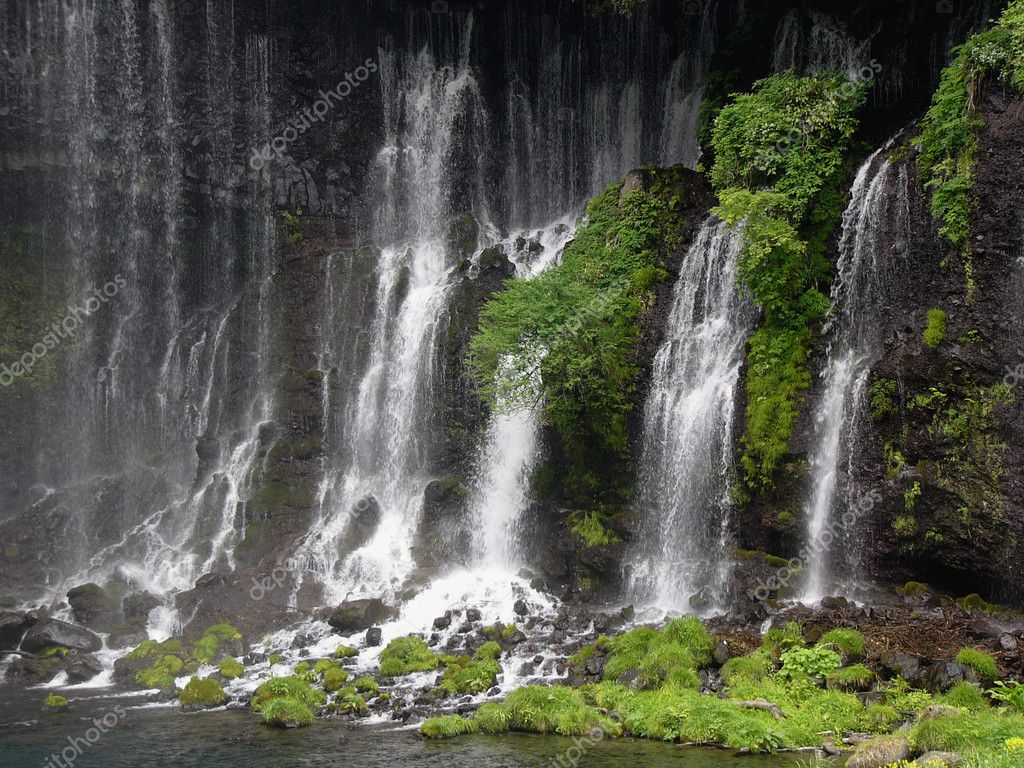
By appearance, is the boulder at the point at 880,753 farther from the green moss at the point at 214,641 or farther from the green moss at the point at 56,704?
the green moss at the point at 56,704

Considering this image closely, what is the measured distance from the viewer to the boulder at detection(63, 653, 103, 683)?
17.8 meters

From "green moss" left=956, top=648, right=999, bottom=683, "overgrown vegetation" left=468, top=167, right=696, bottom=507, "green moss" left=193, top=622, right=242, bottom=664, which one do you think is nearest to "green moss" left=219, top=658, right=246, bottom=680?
"green moss" left=193, top=622, right=242, bottom=664

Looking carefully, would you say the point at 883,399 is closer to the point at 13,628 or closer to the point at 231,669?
the point at 231,669

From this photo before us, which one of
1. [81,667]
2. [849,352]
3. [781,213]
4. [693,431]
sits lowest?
[81,667]

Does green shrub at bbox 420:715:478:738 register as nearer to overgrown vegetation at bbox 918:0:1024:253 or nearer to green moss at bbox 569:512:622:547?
green moss at bbox 569:512:622:547

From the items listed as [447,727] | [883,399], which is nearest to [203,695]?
[447,727]

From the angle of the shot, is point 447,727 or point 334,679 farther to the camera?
point 334,679

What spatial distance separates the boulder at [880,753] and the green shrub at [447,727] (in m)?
5.46

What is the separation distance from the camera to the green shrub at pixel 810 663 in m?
12.5

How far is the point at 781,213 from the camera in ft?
60.8

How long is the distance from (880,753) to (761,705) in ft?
7.78

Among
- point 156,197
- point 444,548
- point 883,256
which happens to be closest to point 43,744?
point 444,548

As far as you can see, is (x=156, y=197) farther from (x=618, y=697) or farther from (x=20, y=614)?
(x=618, y=697)

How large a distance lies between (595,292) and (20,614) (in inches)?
607
